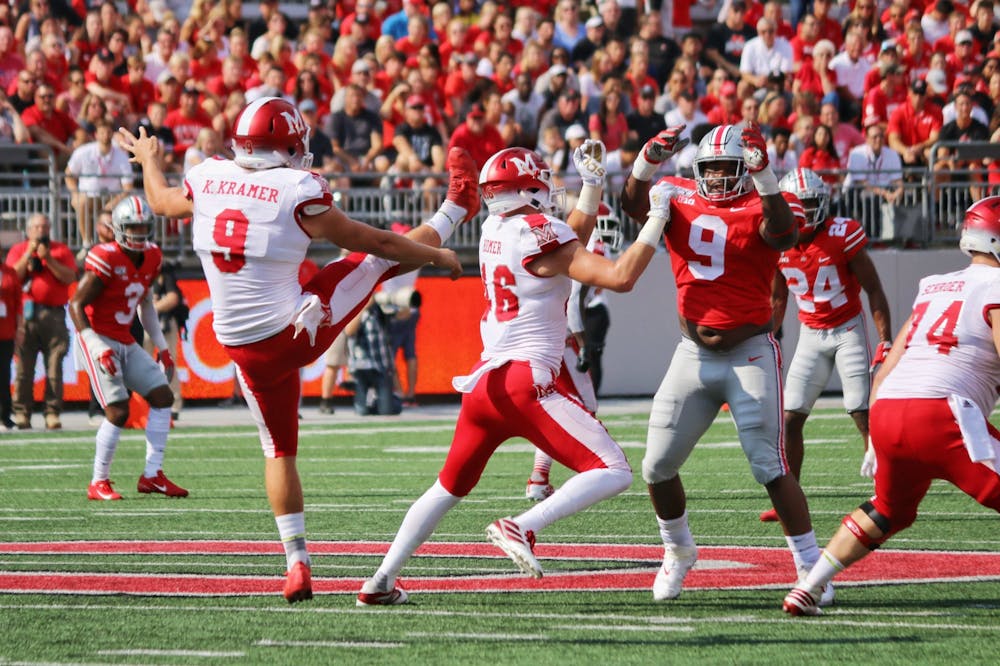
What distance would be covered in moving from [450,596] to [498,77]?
536 inches

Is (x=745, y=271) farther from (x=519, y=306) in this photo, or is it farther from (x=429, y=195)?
(x=429, y=195)

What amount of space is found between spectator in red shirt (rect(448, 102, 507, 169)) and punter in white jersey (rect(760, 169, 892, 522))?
8.22 meters

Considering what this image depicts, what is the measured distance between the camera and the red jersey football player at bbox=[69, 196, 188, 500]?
11086 mm

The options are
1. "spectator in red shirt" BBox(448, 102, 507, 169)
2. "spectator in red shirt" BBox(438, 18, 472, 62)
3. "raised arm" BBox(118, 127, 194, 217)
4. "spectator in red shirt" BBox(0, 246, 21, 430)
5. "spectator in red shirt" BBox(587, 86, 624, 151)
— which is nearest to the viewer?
"raised arm" BBox(118, 127, 194, 217)

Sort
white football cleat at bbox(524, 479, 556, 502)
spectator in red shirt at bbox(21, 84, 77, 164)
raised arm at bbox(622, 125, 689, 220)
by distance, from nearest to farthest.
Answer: raised arm at bbox(622, 125, 689, 220)
white football cleat at bbox(524, 479, 556, 502)
spectator in red shirt at bbox(21, 84, 77, 164)

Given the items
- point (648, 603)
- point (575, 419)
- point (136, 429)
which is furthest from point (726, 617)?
point (136, 429)

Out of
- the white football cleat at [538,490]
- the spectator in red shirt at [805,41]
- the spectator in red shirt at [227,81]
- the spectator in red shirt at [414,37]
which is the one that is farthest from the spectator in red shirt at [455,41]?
the white football cleat at [538,490]

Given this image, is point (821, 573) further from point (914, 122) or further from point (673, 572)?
point (914, 122)

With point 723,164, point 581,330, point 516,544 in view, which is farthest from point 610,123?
point 516,544

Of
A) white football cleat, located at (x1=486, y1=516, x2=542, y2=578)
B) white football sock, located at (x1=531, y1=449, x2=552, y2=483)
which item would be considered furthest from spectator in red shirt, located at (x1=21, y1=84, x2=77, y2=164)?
white football cleat, located at (x1=486, y1=516, x2=542, y2=578)

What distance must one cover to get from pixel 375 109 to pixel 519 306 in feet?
41.7

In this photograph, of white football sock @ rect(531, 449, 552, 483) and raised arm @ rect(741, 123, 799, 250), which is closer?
raised arm @ rect(741, 123, 799, 250)

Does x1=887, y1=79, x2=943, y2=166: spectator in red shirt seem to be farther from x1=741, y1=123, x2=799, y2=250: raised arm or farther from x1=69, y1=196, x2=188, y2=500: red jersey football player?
x1=741, y1=123, x2=799, y2=250: raised arm

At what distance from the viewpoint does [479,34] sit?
67.7 ft
